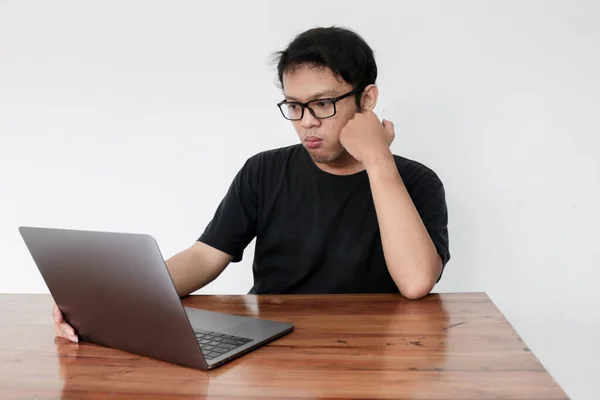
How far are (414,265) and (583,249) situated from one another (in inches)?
48.1

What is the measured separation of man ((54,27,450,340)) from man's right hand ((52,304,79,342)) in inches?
14.7

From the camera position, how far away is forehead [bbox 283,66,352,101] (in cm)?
161

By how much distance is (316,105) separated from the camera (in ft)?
5.32

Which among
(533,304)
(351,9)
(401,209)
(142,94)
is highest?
(351,9)

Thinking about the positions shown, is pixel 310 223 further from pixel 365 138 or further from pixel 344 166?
pixel 365 138

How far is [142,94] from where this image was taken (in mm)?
2582

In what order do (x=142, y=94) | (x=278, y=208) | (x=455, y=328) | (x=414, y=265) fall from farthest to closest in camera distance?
(x=142, y=94)
(x=278, y=208)
(x=414, y=265)
(x=455, y=328)

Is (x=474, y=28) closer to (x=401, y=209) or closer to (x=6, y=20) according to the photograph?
(x=401, y=209)

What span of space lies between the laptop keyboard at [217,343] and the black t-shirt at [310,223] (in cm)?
65

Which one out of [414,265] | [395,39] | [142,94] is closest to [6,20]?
[142,94]

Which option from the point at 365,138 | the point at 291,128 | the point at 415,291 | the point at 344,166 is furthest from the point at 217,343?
the point at 291,128

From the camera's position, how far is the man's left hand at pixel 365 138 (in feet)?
5.00

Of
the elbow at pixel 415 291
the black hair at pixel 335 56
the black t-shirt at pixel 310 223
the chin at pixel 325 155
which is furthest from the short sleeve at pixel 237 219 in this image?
the elbow at pixel 415 291

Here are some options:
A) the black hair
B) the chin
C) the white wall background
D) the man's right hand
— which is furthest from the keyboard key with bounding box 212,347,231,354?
the white wall background
